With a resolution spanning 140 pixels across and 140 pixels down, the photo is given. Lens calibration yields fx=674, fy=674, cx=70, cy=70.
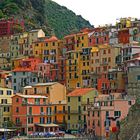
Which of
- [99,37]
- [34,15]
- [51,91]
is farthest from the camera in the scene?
[34,15]

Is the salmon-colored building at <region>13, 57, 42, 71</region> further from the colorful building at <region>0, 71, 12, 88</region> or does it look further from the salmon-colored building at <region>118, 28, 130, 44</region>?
the salmon-colored building at <region>118, 28, 130, 44</region>

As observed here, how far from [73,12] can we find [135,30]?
8839cm

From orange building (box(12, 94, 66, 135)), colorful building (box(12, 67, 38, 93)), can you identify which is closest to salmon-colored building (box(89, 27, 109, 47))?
colorful building (box(12, 67, 38, 93))

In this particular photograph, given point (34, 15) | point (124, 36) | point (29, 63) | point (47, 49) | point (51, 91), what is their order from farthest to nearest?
point (34, 15)
point (47, 49)
point (29, 63)
point (124, 36)
point (51, 91)

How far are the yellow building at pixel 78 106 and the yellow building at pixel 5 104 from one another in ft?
27.2

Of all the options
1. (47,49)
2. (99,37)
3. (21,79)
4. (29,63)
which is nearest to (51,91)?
(21,79)

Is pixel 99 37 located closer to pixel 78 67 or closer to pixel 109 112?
pixel 78 67

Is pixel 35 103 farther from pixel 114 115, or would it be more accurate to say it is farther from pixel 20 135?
pixel 114 115

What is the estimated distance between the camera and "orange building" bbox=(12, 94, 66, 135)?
89.1 meters

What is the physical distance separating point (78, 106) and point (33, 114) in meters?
6.16

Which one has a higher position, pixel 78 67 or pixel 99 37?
pixel 99 37

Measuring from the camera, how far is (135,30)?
104438 millimetres

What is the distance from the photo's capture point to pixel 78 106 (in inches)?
3568

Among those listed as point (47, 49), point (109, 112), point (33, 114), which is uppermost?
point (47, 49)
